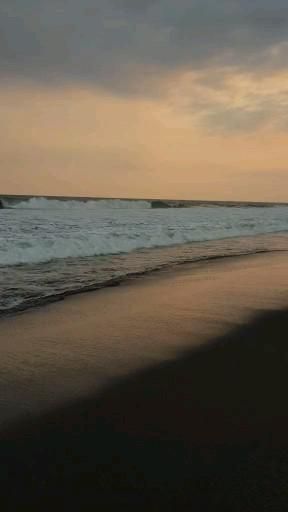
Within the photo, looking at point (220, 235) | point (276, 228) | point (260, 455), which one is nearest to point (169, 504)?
point (260, 455)

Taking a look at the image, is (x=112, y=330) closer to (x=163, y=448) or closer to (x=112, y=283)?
(x=163, y=448)

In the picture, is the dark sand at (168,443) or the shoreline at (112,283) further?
the shoreline at (112,283)

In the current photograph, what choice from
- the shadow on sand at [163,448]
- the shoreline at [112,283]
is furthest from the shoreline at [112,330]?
the shadow on sand at [163,448]

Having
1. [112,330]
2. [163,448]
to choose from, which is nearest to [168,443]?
[163,448]

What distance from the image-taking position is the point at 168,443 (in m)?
2.37

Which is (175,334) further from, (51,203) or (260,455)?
(51,203)

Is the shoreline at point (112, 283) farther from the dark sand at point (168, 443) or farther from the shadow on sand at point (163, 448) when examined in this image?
the shadow on sand at point (163, 448)

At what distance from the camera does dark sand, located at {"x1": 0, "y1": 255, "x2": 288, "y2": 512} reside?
1951 mm

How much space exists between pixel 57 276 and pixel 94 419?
18.1 feet

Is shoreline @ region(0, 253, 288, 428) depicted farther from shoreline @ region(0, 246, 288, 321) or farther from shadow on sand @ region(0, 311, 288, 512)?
shadow on sand @ region(0, 311, 288, 512)

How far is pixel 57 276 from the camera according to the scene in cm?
803

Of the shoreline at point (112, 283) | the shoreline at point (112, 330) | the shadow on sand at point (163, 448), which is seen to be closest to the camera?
the shadow on sand at point (163, 448)

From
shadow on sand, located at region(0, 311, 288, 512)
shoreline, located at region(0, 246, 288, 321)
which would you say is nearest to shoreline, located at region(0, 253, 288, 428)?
shoreline, located at region(0, 246, 288, 321)

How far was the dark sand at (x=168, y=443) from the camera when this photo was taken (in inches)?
76.8
